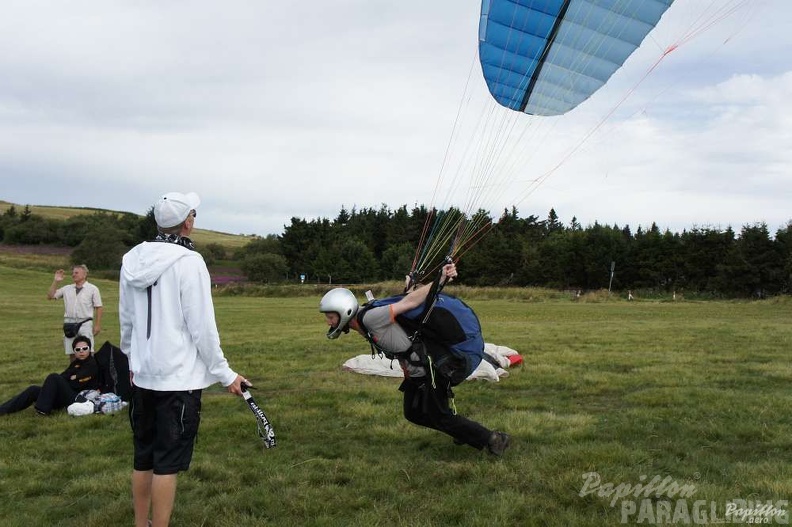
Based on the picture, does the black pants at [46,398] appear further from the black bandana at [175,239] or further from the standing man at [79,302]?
the black bandana at [175,239]

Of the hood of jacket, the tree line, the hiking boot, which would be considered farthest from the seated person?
the tree line

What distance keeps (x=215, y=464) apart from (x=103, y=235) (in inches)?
2919

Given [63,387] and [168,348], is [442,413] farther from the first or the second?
[63,387]

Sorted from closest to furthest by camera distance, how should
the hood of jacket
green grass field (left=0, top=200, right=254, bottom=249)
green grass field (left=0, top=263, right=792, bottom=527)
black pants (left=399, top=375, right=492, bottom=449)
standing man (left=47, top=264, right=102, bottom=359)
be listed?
the hood of jacket → green grass field (left=0, top=263, right=792, bottom=527) → black pants (left=399, top=375, right=492, bottom=449) → standing man (left=47, top=264, right=102, bottom=359) → green grass field (left=0, top=200, right=254, bottom=249)

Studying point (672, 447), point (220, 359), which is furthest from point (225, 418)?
point (672, 447)

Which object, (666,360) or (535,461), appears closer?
(535,461)

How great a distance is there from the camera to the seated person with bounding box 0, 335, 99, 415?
7.77 m

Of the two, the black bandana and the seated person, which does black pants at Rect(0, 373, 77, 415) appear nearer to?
the seated person

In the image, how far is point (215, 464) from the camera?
5648 mm

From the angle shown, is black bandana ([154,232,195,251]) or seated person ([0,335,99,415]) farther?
seated person ([0,335,99,415])

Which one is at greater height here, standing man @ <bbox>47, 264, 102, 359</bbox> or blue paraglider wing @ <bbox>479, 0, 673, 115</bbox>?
blue paraglider wing @ <bbox>479, 0, 673, 115</bbox>

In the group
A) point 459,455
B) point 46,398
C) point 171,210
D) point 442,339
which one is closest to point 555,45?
point 442,339

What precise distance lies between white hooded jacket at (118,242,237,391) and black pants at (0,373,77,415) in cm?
494

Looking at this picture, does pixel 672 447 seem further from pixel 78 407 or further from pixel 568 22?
pixel 78 407
